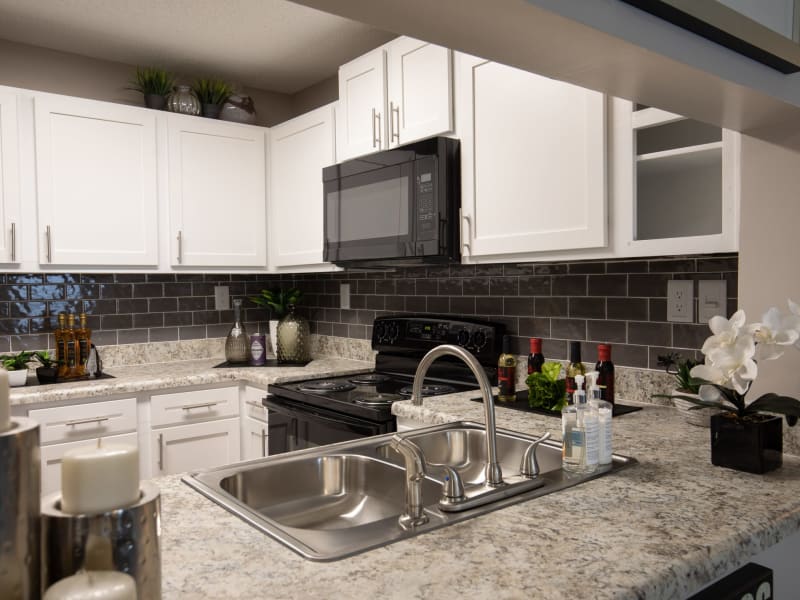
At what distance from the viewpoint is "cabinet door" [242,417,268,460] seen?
9.29 feet

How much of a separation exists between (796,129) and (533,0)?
38.5 inches

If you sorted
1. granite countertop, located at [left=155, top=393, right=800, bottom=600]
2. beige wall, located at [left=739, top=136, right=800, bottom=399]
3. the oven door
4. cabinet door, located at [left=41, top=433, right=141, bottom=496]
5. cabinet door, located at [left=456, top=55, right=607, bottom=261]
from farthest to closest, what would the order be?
cabinet door, located at [left=41, top=433, right=141, bottom=496] < the oven door < cabinet door, located at [left=456, top=55, right=607, bottom=261] < beige wall, located at [left=739, top=136, right=800, bottom=399] < granite countertop, located at [left=155, top=393, right=800, bottom=600]

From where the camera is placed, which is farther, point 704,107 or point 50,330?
point 50,330

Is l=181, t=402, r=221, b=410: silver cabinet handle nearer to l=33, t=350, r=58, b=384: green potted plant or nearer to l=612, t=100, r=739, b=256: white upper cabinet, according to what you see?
l=33, t=350, r=58, b=384: green potted plant

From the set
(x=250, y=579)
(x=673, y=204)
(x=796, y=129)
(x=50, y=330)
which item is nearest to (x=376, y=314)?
(x=50, y=330)

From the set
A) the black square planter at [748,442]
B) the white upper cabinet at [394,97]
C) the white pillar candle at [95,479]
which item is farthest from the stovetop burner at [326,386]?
the white pillar candle at [95,479]

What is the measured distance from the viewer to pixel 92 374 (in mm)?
2871

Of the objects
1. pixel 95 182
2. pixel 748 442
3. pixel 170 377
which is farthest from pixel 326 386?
pixel 748 442

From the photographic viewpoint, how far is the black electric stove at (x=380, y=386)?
2.21m

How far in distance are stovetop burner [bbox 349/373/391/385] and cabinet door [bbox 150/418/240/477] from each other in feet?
2.13

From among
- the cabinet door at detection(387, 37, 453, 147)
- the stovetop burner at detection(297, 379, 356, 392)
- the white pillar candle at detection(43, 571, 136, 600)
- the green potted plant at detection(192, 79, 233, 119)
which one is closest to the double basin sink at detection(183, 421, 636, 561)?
the white pillar candle at detection(43, 571, 136, 600)

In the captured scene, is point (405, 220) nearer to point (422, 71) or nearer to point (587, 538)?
point (422, 71)

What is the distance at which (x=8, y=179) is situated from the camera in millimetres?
2602

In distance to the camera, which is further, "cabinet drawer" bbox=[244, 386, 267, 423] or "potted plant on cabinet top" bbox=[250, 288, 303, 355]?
"potted plant on cabinet top" bbox=[250, 288, 303, 355]
